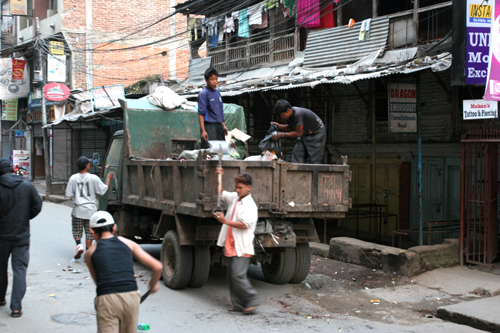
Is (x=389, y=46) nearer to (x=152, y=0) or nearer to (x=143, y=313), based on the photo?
(x=143, y=313)

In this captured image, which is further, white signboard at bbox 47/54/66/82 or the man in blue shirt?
white signboard at bbox 47/54/66/82

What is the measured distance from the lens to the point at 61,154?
24.7 m

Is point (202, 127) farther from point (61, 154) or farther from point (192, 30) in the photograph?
point (61, 154)

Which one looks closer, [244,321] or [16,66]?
[244,321]

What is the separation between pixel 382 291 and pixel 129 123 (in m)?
4.77

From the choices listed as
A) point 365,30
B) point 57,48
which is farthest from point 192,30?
point 365,30

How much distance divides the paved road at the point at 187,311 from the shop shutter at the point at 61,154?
16.9 metres

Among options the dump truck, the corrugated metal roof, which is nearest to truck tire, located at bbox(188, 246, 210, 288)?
the dump truck

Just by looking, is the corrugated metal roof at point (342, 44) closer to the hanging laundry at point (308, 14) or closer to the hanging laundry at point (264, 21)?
the hanging laundry at point (308, 14)

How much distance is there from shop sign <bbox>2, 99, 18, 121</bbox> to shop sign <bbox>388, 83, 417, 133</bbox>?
86.1ft

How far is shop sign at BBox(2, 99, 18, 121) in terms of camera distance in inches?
1176

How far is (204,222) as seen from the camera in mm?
6695

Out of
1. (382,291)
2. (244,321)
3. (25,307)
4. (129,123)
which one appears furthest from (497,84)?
(25,307)

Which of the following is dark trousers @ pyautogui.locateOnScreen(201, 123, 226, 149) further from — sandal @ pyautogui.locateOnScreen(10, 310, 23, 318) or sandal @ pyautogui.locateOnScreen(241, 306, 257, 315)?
sandal @ pyautogui.locateOnScreen(10, 310, 23, 318)
